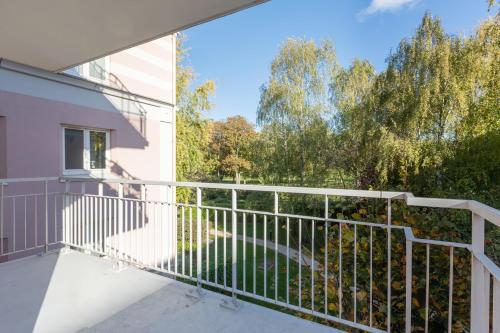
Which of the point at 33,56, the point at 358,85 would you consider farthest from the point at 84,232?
the point at 358,85

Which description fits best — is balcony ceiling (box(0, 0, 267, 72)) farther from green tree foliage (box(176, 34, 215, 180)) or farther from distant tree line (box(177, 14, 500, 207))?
green tree foliage (box(176, 34, 215, 180))

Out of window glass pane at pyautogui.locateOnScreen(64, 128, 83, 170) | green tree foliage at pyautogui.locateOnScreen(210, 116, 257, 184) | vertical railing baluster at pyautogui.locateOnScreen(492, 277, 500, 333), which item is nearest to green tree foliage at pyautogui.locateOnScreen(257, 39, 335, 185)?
green tree foliage at pyautogui.locateOnScreen(210, 116, 257, 184)

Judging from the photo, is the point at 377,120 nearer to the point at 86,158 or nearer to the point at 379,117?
the point at 379,117

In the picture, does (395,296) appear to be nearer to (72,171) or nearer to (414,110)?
(72,171)

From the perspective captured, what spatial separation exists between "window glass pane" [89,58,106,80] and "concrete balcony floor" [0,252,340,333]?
3704 mm

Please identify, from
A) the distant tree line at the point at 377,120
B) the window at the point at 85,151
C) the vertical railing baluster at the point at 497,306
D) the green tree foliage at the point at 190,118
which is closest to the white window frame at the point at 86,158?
the window at the point at 85,151

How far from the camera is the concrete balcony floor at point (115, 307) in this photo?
7.14ft

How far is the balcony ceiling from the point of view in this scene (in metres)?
2.37

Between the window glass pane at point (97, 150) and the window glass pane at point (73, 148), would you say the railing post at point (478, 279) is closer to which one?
the window glass pane at point (73, 148)

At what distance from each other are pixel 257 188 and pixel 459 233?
2.04m

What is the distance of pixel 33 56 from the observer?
3.58 meters

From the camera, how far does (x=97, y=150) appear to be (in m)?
5.75

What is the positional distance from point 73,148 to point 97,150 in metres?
0.50

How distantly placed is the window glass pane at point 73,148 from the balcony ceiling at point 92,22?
1.92 metres
